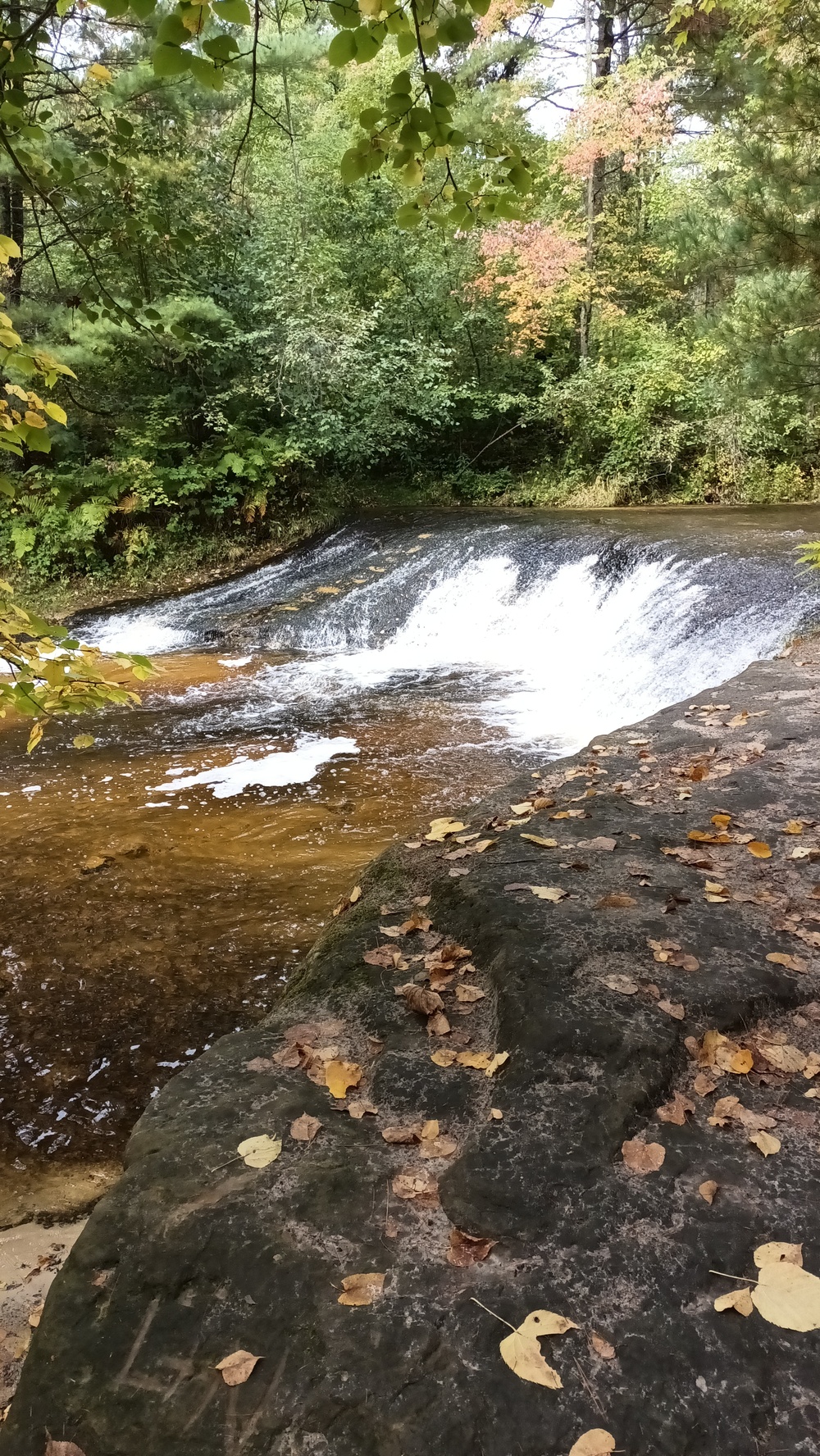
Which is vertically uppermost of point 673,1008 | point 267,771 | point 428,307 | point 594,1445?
point 428,307

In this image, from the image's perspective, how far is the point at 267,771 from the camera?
618 centimetres

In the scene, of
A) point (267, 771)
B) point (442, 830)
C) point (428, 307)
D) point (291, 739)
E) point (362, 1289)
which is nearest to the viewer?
point (362, 1289)

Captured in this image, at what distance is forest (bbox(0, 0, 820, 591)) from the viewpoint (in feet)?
24.2

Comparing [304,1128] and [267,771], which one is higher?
[304,1128]

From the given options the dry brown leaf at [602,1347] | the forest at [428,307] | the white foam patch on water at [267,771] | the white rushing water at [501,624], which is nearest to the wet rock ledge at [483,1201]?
the dry brown leaf at [602,1347]

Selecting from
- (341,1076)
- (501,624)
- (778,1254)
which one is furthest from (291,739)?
(778,1254)

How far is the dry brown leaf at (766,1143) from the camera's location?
5.75 ft

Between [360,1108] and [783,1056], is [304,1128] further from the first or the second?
[783,1056]

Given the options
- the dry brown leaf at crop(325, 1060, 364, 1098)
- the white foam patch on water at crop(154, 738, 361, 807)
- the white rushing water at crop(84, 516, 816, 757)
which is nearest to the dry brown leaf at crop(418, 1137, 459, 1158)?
the dry brown leaf at crop(325, 1060, 364, 1098)

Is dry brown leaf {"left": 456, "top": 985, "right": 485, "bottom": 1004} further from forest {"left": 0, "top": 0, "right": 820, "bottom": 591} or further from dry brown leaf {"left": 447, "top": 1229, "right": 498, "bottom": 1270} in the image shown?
forest {"left": 0, "top": 0, "right": 820, "bottom": 591}

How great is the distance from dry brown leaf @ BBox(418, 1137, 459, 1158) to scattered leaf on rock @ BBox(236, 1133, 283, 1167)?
318 millimetres

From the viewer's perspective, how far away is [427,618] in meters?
10.6

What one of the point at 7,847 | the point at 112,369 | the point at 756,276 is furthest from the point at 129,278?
the point at 7,847

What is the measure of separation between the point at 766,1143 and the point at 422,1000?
93cm
